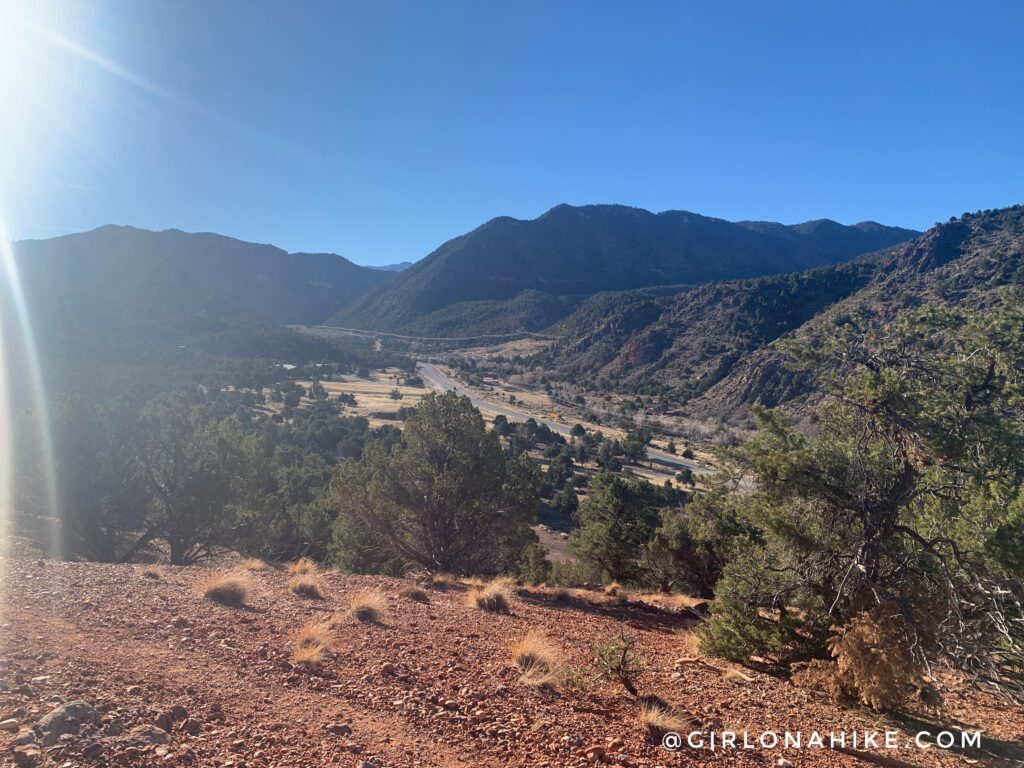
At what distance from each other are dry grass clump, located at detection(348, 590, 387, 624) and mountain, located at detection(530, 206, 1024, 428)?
143ft

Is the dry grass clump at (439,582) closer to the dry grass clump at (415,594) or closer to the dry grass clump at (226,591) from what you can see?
the dry grass clump at (415,594)

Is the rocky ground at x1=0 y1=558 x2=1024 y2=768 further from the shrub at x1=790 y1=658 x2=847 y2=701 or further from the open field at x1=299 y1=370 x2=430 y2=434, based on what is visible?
the open field at x1=299 y1=370 x2=430 y2=434

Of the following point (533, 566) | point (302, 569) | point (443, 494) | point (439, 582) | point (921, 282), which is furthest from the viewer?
point (921, 282)

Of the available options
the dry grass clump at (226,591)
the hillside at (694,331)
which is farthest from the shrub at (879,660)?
the hillside at (694,331)

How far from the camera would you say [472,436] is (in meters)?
14.9

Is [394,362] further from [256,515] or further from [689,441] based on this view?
[256,515]

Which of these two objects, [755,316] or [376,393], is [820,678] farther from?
[755,316]

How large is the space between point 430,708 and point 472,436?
10063 mm

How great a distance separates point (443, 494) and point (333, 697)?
9392mm

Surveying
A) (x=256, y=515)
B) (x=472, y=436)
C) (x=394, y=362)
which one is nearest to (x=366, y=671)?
(x=472, y=436)

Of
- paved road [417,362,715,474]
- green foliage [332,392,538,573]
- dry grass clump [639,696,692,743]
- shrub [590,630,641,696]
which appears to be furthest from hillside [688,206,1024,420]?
dry grass clump [639,696,692,743]

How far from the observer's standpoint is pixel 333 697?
16.6ft

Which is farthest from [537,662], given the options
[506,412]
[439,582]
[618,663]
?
[506,412]

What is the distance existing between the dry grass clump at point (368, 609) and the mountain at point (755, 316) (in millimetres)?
43448
